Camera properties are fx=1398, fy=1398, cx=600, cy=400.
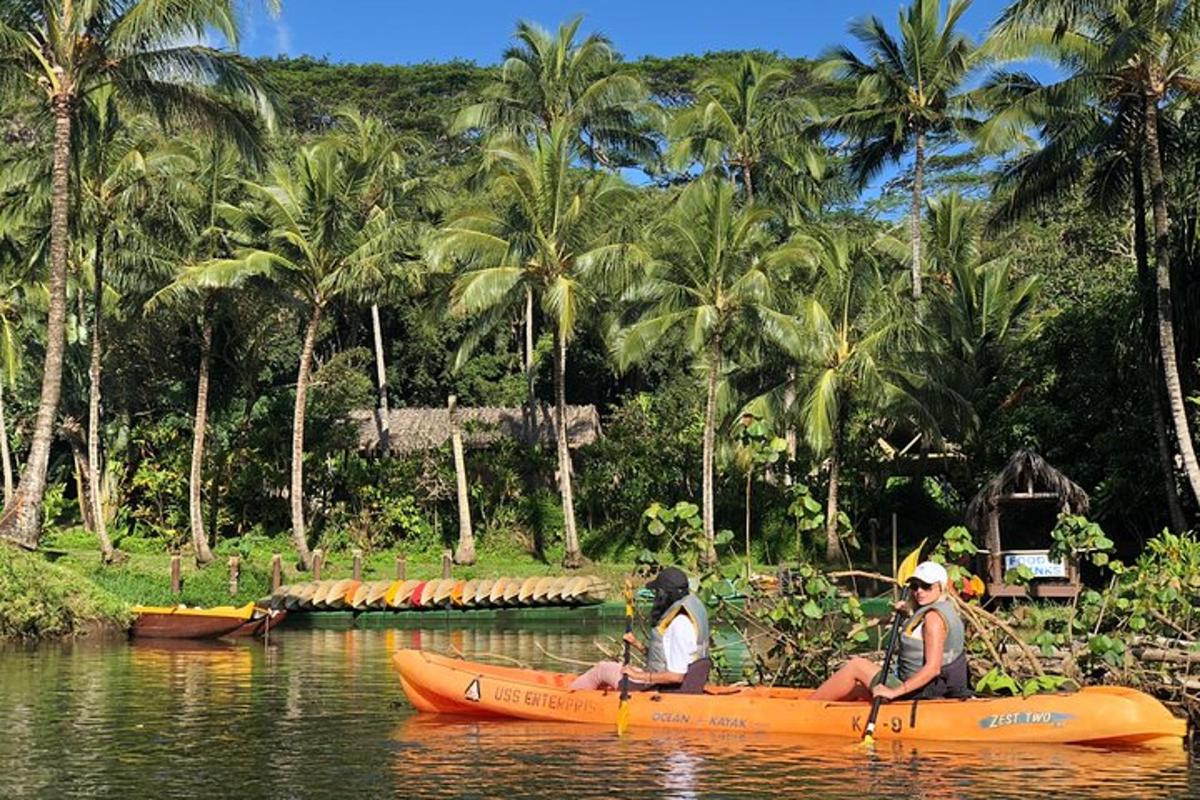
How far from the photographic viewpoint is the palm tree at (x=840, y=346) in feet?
105

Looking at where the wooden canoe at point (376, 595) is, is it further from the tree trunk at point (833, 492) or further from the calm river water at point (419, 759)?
the tree trunk at point (833, 492)

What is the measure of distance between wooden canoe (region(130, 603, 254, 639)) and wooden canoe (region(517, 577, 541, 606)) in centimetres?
694

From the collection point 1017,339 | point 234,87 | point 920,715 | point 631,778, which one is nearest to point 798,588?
point 920,715

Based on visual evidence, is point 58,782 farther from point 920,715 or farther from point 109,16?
point 109,16

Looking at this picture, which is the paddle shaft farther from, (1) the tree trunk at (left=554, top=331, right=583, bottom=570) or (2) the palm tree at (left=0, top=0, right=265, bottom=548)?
(1) the tree trunk at (left=554, top=331, right=583, bottom=570)

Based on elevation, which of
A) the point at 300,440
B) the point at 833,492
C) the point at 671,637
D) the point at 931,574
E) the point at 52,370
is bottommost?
the point at 671,637

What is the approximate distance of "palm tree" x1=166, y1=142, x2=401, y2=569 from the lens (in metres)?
30.1

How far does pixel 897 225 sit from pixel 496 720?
3703cm

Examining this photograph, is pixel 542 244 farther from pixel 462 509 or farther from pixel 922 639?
pixel 922 639

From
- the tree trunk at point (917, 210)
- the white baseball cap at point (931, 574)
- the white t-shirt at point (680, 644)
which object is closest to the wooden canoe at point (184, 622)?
the white t-shirt at point (680, 644)

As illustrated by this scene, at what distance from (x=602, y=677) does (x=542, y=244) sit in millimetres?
19355

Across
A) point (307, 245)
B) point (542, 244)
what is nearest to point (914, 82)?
point (542, 244)

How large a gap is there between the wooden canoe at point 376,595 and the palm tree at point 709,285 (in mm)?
7712

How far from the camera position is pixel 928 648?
1177 centimetres
